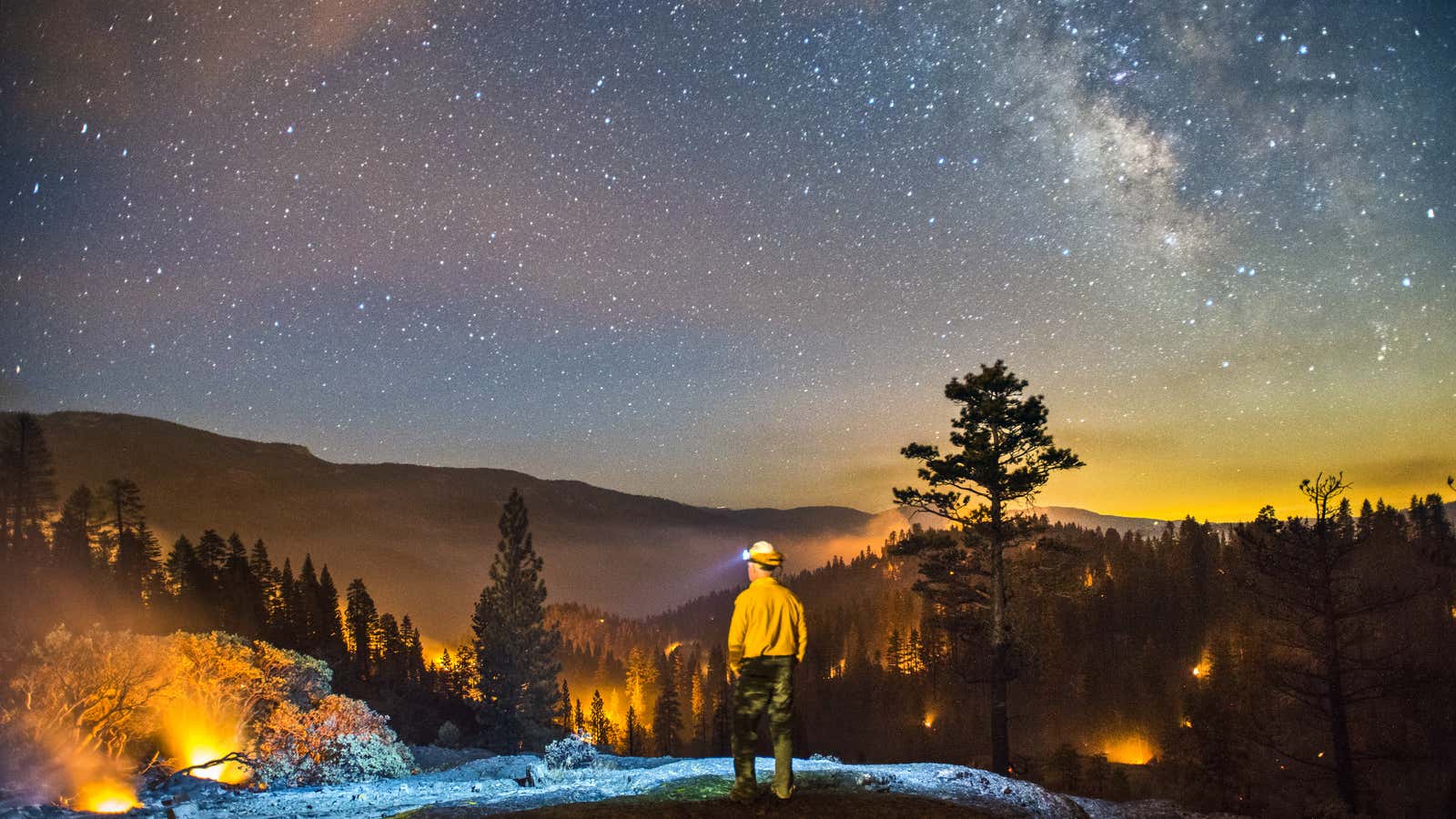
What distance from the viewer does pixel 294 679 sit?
81.9 ft

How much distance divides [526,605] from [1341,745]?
155 ft

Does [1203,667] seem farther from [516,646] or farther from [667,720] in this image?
[516,646]

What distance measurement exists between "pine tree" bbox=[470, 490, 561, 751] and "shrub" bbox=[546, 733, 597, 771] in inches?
1306

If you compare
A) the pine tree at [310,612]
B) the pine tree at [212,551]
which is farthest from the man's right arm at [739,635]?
the pine tree at [212,551]

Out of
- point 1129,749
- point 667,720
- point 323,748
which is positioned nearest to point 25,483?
point 323,748

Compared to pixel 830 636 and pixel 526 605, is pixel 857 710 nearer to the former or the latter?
pixel 830 636

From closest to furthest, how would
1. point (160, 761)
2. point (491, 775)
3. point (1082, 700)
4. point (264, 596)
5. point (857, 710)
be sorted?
point (160, 761)
point (491, 775)
point (264, 596)
point (1082, 700)
point (857, 710)

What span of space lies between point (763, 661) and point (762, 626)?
1.34ft

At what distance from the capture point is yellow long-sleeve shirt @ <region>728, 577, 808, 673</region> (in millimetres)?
8492

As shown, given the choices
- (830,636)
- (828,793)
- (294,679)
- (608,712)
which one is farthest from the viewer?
(608,712)

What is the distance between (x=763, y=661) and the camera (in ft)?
28.0

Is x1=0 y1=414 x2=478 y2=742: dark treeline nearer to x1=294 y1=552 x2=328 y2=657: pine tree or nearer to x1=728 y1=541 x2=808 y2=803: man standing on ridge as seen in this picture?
x1=294 y1=552 x2=328 y2=657: pine tree

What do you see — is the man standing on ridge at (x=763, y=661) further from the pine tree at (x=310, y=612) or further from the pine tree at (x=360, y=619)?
the pine tree at (x=360, y=619)

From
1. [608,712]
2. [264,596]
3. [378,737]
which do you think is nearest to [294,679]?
[378,737]
